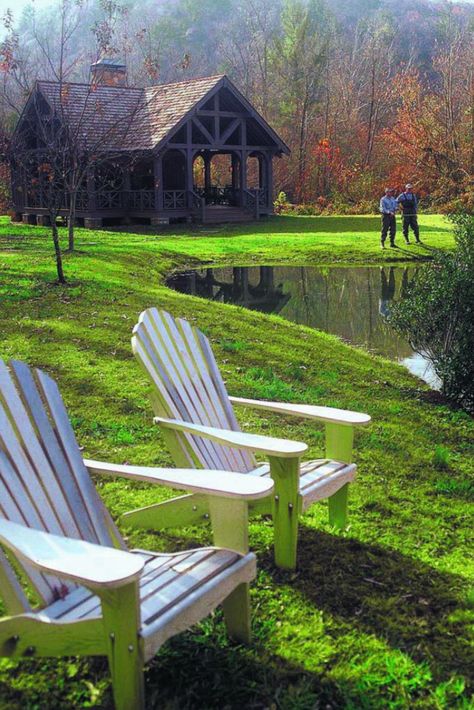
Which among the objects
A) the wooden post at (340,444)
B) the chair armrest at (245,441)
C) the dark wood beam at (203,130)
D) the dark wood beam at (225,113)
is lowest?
the wooden post at (340,444)

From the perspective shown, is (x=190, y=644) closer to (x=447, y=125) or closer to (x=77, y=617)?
(x=77, y=617)

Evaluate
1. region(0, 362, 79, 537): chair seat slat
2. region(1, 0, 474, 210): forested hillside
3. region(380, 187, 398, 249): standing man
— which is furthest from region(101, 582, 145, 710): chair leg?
region(380, 187, 398, 249): standing man

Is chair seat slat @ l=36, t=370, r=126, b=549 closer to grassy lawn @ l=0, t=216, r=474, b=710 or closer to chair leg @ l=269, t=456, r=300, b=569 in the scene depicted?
grassy lawn @ l=0, t=216, r=474, b=710

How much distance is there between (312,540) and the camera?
390cm

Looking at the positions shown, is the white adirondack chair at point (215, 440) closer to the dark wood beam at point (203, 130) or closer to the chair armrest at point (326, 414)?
the chair armrest at point (326, 414)

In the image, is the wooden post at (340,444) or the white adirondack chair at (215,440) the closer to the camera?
the white adirondack chair at (215,440)

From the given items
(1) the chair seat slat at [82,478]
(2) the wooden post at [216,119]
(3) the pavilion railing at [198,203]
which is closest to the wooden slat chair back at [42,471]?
(1) the chair seat slat at [82,478]

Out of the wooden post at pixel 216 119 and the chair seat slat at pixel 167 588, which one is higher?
the wooden post at pixel 216 119

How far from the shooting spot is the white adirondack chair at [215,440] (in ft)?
10.9

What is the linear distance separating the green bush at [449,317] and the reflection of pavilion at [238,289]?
459 cm

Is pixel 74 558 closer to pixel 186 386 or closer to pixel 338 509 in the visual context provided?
pixel 186 386

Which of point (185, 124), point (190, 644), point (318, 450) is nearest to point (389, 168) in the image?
point (185, 124)

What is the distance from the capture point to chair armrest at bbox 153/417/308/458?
3145 mm

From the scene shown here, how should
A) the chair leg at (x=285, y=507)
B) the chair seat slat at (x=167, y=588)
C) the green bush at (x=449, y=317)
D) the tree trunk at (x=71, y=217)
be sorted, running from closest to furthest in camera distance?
1. the chair seat slat at (x=167, y=588)
2. the chair leg at (x=285, y=507)
3. the green bush at (x=449, y=317)
4. the tree trunk at (x=71, y=217)
